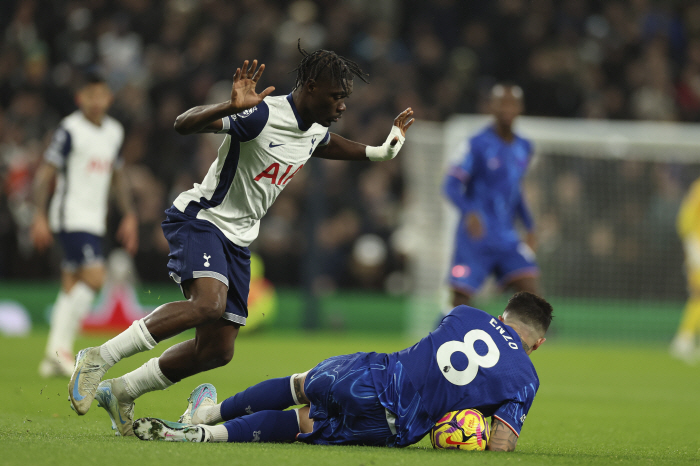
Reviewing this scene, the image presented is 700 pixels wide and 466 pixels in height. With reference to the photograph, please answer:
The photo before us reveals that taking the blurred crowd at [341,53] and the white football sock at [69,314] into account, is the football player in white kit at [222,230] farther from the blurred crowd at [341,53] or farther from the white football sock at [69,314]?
the blurred crowd at [341,53]

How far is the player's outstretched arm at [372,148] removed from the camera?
4832 mm

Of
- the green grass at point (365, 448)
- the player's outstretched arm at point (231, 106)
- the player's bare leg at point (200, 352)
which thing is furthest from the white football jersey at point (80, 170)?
the player's outstretched arm at point (231, 106)

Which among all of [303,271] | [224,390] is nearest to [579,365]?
[303,271]

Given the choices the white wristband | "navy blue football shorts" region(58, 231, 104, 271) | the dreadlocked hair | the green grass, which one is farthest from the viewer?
"navy blue football shorts" region(58, 231, 104, 271)

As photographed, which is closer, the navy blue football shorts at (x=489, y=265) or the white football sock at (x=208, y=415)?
the white football sock at (x=208, y=415)

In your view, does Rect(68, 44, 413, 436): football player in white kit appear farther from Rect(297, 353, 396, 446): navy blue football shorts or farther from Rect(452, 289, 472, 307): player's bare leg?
Rect(452, 289, 472, 307): player's bare leg

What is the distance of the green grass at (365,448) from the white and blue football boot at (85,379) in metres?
0.16

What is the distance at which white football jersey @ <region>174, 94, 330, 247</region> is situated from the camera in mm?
4473

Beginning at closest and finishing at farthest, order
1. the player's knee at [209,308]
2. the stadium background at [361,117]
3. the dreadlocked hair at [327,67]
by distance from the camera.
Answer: the player's knee at [209,308], the dreadlocked hair at [327,67], the stadium background at [361,117]

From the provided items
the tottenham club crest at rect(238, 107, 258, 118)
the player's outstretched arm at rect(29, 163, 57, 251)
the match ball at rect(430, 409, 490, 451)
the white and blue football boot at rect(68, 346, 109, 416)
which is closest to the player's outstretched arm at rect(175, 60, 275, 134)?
the tottenham club crest at rect(238, 107, 258, 118)

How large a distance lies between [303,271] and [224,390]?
688 cm

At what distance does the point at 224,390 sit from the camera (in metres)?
6.57

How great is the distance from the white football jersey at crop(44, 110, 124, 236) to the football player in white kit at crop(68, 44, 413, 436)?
3.46 m

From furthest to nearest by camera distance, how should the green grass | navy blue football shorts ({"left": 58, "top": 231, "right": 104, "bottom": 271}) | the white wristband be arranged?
navy blue football shorts ({"left": 58, "top": 231, "right": 104, "bottom": 271}), the white wristband, the green grass
